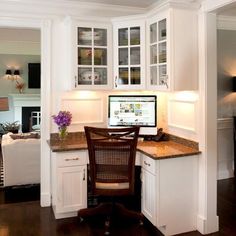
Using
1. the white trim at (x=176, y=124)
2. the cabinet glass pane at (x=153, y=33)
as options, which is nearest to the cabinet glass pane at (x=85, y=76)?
the cabinet glass pane at (x=153, y=33)

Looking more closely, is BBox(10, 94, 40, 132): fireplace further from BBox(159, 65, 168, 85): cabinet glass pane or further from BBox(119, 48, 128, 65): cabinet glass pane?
Answer: BBox(159, 65, 168, 85): cabinet glass pane

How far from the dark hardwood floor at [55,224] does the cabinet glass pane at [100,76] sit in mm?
1562

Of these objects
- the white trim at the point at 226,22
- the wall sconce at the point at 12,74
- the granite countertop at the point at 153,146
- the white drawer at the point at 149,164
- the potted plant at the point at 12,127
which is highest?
the white trim at the point at 226,22

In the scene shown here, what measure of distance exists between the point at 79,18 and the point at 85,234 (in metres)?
2.32

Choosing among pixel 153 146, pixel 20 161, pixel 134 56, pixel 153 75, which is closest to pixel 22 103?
pixel 20 161

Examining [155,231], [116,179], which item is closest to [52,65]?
[116,179]

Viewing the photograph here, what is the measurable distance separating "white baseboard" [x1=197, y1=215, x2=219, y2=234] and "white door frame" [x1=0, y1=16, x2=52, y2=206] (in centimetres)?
180

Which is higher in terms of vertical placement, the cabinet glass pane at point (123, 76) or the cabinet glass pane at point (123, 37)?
the cabinet glass pane at point (123, 37)

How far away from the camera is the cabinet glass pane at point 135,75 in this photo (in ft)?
11.6

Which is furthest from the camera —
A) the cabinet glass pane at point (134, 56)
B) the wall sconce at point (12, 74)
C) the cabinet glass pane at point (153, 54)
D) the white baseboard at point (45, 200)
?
the wall sconce at point (12, 74)

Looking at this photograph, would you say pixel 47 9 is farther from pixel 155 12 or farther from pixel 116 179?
pixel 116 179

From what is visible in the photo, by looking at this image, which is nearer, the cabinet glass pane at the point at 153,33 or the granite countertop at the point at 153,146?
the granite countertop at the point at 153,146

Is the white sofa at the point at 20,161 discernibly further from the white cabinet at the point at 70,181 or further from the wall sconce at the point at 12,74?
the wall sconce at the point at 12,74

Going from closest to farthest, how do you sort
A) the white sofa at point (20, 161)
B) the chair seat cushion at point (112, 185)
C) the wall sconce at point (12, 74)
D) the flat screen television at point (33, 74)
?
1. the chair seat cushion at point (112, 185)
2. the white sofa at point (20, 161)
3. the wall sconce at point (12, 74)
4. the flat screen television at point (33, 74)
